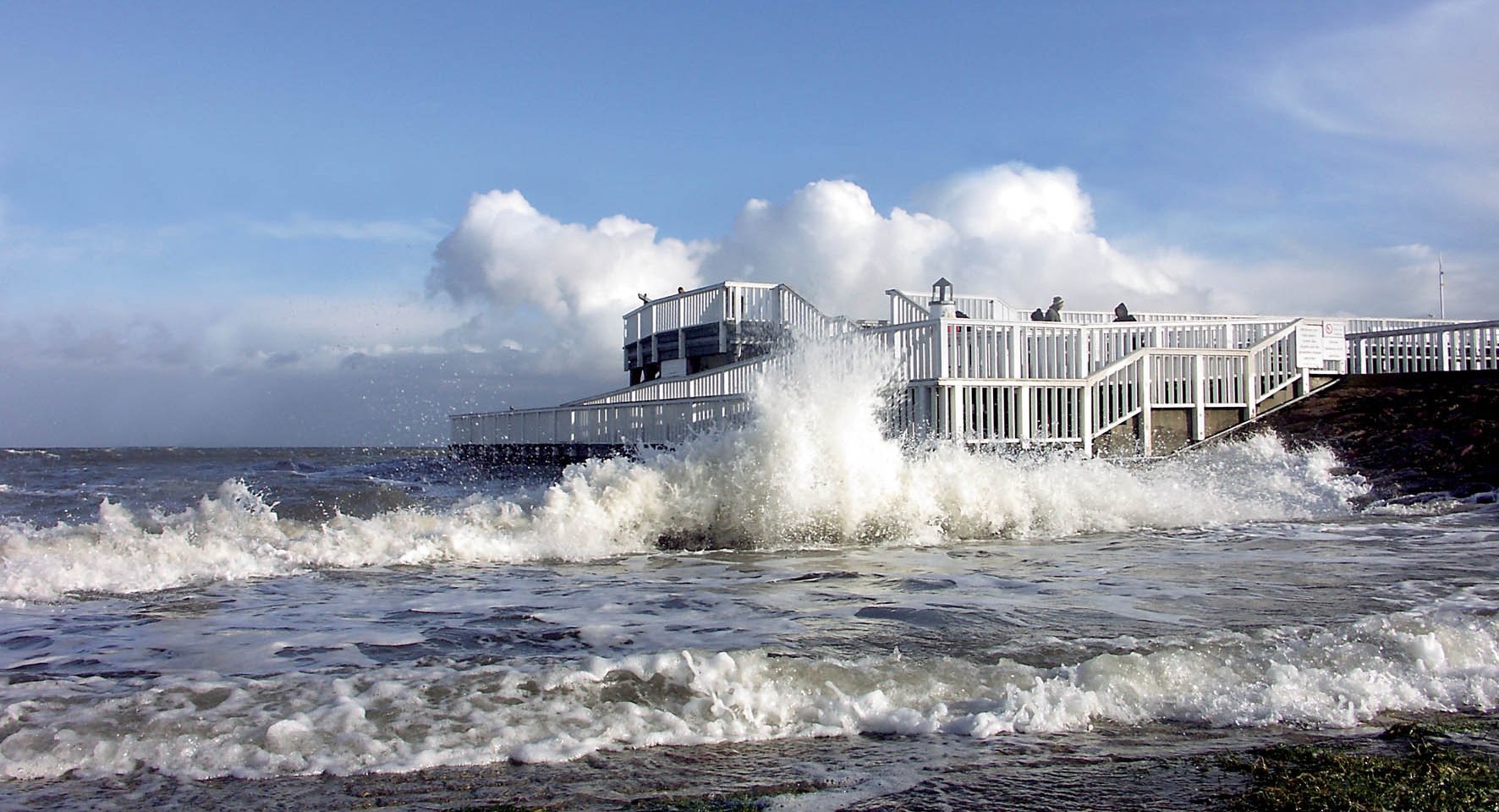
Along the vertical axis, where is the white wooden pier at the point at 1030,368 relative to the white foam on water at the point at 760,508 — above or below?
above

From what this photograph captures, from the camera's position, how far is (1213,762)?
4125 millimetres

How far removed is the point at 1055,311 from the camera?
23500mm

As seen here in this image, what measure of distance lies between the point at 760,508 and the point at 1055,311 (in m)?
13.1

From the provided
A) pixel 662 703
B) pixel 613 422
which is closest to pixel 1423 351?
pixel 613 422

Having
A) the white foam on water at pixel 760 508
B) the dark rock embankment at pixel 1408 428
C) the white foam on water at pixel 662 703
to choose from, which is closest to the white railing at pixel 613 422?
the white foam on water at pixel 760 508

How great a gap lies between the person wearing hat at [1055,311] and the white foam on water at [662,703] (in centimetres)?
1785

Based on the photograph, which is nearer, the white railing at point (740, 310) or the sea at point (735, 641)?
the sea at point (735, 641)

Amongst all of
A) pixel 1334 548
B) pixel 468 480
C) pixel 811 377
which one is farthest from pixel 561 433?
pixel 1334 548

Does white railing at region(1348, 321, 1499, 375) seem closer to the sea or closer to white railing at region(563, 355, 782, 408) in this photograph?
the sea

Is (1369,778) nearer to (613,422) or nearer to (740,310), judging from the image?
(613,422)

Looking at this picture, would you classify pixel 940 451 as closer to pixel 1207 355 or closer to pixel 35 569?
pixel 1207 355

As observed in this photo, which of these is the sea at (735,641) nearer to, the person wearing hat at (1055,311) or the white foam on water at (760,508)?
the white foam on water at (760,508)

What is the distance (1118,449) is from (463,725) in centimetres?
1448

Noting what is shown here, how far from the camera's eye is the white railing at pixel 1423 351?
21984 millimetres
